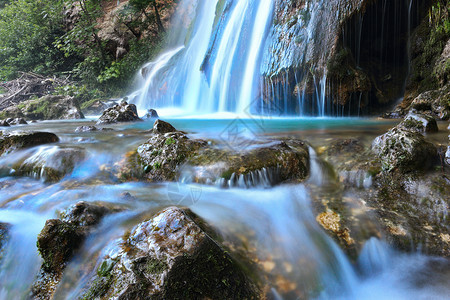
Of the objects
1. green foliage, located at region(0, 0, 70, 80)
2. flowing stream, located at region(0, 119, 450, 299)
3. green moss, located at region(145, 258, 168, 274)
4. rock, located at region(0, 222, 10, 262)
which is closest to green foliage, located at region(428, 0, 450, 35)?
flowing stream, located at region(0, 119, 450, 299)

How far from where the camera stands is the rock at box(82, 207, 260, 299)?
4.44 feet

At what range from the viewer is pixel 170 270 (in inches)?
54.2

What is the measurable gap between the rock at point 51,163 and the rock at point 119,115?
13.8 ft

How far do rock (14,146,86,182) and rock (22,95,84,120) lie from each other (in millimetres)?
7626

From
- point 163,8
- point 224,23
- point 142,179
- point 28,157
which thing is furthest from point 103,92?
point 142,179

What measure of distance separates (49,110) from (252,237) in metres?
11.5

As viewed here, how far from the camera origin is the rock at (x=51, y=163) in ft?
11.1

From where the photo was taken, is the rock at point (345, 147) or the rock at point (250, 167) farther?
the rock at point (345, 147)

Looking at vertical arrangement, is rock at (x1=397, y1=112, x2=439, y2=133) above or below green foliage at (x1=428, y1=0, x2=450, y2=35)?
below

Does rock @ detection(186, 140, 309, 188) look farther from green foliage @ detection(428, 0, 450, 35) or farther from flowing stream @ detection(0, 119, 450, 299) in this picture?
green foliage @ detection(428, 0, 450, 35)

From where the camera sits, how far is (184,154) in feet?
11.0

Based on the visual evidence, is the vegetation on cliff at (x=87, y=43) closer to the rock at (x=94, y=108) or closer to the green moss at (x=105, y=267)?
the rock at (x=94, y=108)

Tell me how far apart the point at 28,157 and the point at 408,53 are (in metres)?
9.74

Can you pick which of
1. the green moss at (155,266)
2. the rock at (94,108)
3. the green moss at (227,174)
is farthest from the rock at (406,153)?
the rock at (94,108)
